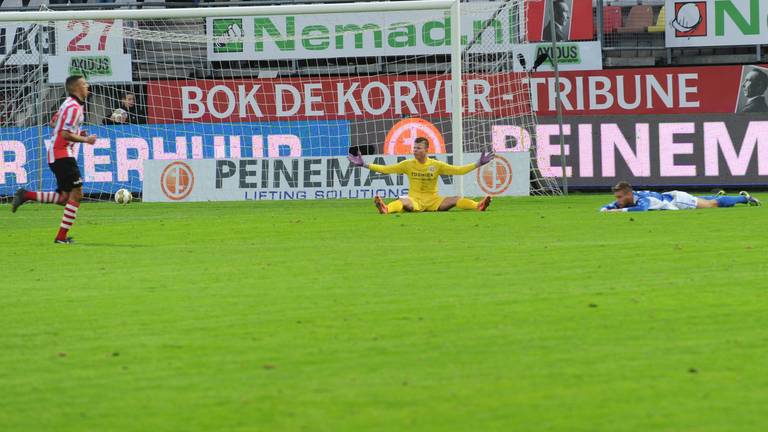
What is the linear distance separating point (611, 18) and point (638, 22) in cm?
67

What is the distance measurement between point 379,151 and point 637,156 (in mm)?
5401

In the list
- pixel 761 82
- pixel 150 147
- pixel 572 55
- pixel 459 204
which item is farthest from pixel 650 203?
pixel 150 147

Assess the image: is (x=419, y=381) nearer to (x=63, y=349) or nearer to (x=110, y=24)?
(x=63, y=349)

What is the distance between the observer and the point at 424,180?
2167 cm

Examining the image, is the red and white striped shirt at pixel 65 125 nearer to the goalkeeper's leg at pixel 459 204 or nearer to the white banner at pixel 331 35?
the goalkeeper's leg at pixel 459 204

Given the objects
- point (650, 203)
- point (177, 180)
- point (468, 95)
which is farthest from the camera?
point (468, 95)

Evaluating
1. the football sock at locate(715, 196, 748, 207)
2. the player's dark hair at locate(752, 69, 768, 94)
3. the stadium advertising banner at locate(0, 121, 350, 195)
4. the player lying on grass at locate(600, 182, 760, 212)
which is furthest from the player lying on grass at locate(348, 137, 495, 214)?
the player's dark hair at locate(752, 69, 768, 94)

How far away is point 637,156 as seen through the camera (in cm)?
2744

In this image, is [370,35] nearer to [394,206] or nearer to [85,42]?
[85,42]

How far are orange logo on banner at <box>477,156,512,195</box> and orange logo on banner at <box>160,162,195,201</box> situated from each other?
19.3ft

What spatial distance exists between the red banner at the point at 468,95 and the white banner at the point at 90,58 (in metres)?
0.88

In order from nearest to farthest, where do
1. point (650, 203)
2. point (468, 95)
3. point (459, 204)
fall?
point (650, 203)
point (459, 204)
point (468, 95)

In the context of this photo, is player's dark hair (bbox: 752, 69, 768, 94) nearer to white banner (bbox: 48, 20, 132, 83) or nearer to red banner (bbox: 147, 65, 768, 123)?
red banner (bbox: 147, 65, 768, 123)

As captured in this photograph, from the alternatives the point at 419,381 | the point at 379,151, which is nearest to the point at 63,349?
the point at 419,381
